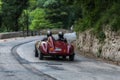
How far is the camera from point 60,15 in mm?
79875

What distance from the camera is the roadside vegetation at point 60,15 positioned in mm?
26423

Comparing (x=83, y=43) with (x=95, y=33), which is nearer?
(x=95, y=33)

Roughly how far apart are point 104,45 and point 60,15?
180 feet

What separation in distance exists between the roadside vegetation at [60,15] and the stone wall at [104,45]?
17.0 inches

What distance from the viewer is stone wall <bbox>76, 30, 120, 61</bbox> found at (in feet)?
76.5

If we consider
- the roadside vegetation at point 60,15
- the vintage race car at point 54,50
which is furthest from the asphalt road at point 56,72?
the roadside vegetation at point 60,15

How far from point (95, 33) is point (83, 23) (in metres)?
4.53

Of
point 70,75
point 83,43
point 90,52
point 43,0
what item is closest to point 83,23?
point 83,43

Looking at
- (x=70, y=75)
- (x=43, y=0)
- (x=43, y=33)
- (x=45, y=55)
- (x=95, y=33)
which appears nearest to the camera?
(x=70, y=75)

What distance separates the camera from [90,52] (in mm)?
28141

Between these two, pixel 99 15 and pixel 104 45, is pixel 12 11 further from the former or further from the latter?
pixel 104 45

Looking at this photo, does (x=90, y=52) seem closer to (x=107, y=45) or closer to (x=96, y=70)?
(x=107, y=45)

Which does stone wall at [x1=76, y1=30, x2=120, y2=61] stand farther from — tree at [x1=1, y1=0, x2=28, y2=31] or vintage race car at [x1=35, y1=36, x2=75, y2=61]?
tree at [x1=1, y1=0, x2=28, y2=31]

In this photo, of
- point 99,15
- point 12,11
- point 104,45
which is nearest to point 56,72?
point 104,45
